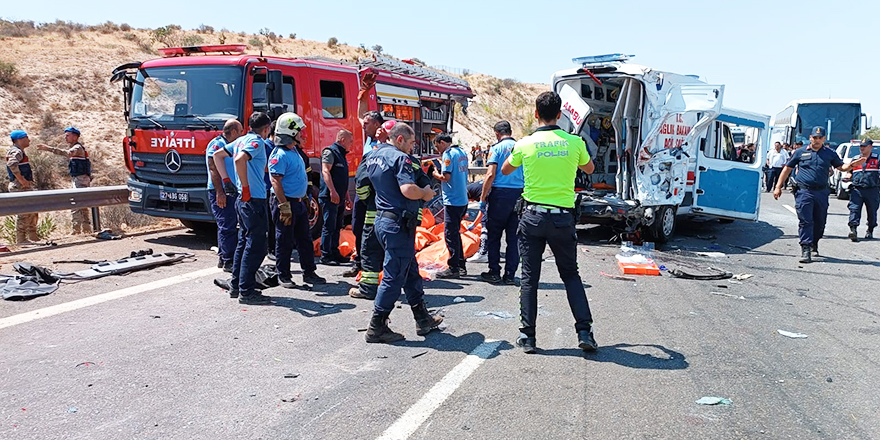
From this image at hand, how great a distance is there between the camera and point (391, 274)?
197 inches

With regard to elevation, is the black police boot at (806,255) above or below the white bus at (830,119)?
below

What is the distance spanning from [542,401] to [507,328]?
1.64m

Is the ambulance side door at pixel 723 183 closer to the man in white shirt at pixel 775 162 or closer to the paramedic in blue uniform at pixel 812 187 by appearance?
the paramedic in blue uniform at pixel 812 187

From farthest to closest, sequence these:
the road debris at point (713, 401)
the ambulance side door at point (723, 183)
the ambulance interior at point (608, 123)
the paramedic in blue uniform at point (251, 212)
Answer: the ambulance side door at point (723, 183) < the ambulance interior at point (608, 123) < the paramedic in blue uniform at point (251, 212) < the road debris at point (713, 401)

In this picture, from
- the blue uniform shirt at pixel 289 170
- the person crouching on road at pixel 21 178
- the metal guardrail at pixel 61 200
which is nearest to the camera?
the blue uniform shirt at pixel 289 170

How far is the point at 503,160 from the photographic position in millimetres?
7137

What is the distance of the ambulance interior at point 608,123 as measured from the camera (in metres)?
10.1

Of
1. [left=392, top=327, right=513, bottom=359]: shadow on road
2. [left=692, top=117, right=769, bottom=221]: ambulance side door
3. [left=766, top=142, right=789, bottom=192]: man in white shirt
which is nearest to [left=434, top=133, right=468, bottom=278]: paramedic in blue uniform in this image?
[left=392, top=327, right=513, bottom=359]: shadow on road

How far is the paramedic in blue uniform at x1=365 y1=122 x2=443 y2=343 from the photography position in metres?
5.00

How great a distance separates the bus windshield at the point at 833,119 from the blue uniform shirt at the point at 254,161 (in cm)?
2570

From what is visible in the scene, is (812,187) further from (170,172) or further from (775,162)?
(775,162)

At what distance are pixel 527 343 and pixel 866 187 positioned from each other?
9.72 meters

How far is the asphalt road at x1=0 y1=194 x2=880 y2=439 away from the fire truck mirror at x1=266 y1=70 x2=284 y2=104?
8.40ft

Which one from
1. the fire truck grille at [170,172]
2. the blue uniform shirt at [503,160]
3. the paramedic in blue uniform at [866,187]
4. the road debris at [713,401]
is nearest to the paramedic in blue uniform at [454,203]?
the blue uniform shirt at [503,160]
